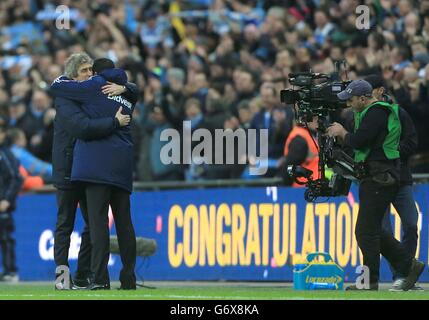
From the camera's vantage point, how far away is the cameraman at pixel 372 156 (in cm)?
1412

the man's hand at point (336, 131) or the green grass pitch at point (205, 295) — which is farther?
the man's hand at point (336, 131)

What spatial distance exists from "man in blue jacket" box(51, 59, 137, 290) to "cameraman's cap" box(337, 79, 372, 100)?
222cm

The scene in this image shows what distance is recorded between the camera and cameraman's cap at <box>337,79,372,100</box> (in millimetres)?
14133

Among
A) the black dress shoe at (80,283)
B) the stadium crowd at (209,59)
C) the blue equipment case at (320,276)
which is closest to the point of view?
the black dress shoe at (80,283)

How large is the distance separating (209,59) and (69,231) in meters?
7.90

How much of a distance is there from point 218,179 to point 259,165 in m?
0.73

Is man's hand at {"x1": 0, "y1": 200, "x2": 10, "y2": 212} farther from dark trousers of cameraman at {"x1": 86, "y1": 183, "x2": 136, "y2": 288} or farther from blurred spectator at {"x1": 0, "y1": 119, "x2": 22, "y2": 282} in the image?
dark trousers of cameraman at {"x1": 86, "y1": 183, "x2": 136, "y2": 288}

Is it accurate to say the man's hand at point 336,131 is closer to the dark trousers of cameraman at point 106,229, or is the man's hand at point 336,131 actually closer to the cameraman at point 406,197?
the cameraman at point 406,197

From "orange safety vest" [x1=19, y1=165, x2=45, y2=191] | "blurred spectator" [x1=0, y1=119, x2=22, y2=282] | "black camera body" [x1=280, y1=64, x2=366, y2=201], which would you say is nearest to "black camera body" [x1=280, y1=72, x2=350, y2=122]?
"black camera body" [x1=280, y1=64, x2=366, y2=201]

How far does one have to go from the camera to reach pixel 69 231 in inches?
594

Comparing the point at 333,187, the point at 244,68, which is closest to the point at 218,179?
the point at 244,68

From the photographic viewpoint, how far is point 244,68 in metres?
20.6

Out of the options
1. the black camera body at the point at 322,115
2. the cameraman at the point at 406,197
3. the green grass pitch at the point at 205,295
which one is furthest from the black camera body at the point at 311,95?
the green grass pitch at the point at 205,295

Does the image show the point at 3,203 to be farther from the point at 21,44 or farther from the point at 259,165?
the point at 21,44
